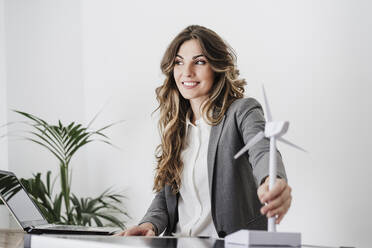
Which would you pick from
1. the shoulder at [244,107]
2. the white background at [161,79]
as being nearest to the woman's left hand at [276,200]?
the shoulder at [244,107]

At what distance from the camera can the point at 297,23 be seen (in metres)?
3.27

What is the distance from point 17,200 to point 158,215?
2.29 ft

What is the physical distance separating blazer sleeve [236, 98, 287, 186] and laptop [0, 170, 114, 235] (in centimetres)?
67

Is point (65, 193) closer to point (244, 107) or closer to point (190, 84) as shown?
point (190, 84)

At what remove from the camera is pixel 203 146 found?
8.08 ft

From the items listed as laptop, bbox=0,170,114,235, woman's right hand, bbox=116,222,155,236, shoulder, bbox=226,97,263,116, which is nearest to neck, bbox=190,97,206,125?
shoulder, bbox=226,97,263,116

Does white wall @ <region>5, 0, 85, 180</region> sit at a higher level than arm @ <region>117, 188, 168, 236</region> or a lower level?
higher

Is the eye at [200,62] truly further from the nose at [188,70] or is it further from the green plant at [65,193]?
the green plant at [65,193]

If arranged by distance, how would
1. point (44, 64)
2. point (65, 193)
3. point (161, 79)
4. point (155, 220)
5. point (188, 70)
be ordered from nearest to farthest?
point (155, 220)
point (188, 70)
point (65, 193)
point (161, 79)
point (44, 64)

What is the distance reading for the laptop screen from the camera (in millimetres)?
1941

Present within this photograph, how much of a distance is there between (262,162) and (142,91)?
2626mm

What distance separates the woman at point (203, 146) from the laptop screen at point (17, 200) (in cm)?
44

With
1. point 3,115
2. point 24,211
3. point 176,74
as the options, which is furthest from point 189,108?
point 3,115

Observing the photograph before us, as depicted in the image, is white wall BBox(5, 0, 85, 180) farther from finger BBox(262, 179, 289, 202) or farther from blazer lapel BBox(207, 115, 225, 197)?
finger BBox(262, 179, 289, 202)
